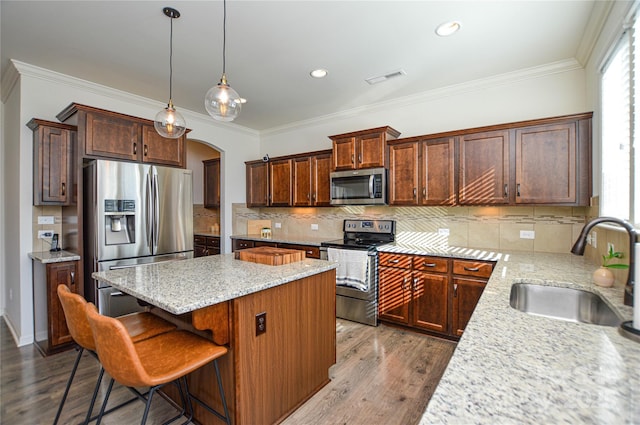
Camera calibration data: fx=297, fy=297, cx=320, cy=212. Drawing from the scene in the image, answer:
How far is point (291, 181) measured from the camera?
4.54 meters

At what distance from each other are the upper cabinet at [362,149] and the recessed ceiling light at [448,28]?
3.96ft

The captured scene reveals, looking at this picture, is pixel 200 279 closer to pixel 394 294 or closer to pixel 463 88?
pixel 394 294

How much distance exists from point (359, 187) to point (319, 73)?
4.55 feet

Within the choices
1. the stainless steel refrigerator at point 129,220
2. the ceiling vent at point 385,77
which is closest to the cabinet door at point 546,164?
the ceiling vent at point 385,77

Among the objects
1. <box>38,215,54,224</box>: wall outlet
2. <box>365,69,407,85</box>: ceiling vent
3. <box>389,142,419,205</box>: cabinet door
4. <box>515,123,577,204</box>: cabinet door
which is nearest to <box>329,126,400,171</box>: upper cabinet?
<box>389,142,419,205</box>: cabinet door

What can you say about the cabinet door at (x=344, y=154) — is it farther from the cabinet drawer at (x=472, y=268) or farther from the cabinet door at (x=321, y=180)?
the cabinet drawer at (x=472, y=268)

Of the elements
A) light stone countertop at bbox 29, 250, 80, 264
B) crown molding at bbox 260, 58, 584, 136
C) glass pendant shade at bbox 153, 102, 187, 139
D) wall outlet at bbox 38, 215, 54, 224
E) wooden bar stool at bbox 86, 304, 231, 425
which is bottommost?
wooden bar stool at bbox 86, 304, 231, 425

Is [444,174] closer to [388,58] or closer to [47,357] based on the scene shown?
[388,58]

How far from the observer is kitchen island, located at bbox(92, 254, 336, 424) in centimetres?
154

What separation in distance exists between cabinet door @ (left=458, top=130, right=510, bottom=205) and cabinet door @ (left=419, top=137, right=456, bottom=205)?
0.10 meters

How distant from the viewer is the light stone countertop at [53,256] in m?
2.72

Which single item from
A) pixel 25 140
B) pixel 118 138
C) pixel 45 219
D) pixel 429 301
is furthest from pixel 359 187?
pixel 25 140

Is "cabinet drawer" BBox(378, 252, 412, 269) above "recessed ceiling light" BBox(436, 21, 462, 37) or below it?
below

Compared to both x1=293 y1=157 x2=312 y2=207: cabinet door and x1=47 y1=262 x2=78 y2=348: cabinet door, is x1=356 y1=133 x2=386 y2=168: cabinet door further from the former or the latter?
x1=47 y1=262 x2=78 y2=348: cabinet door
